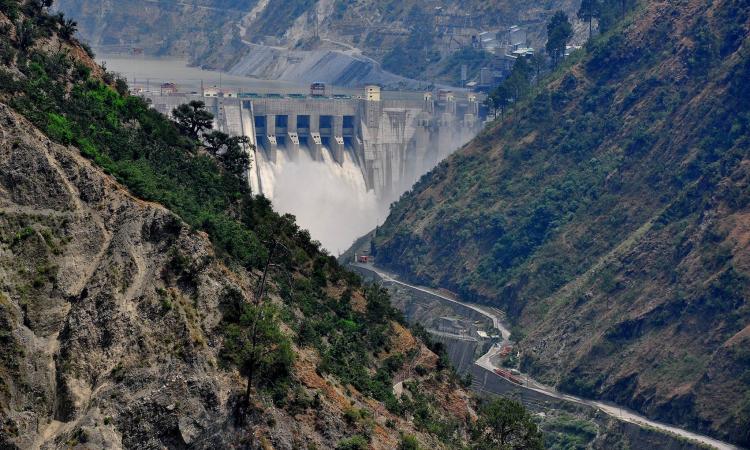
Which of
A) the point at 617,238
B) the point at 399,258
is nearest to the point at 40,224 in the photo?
the point at 617,238

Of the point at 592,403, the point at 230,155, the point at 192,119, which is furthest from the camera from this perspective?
the point at 592,403

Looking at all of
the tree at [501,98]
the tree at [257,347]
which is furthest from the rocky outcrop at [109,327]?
the tree at [501,98]

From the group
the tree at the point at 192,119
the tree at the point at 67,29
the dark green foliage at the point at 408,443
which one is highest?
the tree at the point at 67,29

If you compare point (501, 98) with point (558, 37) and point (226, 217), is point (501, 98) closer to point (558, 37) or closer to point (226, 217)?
point (558, 37)

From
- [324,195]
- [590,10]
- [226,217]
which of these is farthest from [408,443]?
[590,10]

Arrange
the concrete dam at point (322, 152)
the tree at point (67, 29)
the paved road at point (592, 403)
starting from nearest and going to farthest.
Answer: the tree at point (67, 29)
the paved road at point (592, 403)
the concrete dam at point (322, 152)

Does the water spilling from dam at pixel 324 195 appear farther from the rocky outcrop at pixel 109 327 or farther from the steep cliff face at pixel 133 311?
the rocky outcrop at pixel 109 327
